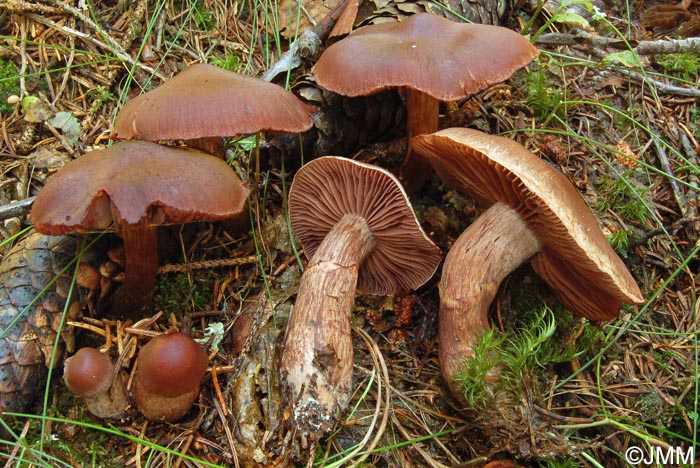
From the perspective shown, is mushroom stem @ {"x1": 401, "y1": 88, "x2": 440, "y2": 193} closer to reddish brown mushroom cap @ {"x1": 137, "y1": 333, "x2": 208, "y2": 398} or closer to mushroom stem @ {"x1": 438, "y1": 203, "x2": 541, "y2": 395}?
mushroom stem @ {"x1": 438, "y1": 203, "x2": 541, "y2": 395}

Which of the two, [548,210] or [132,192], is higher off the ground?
[132,192]

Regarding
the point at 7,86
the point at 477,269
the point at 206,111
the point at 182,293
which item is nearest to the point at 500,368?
the point at 477,269

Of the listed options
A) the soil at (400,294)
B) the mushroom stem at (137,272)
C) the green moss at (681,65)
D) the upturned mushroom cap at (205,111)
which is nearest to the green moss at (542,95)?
the soil at (400,294)

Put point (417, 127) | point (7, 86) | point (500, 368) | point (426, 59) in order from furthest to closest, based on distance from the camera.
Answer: point (7, 86) → point (417, 127) → point (426, 59) → point (500, 368)

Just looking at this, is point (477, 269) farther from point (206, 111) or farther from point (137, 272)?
point (137, 272)

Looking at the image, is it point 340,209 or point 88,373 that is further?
point 340,209

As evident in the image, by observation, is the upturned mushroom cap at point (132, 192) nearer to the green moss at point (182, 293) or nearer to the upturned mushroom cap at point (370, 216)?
the upturned mushroom cap at point (370, 216)

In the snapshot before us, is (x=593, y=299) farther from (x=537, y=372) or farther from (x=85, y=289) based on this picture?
(x=85, y=289)
